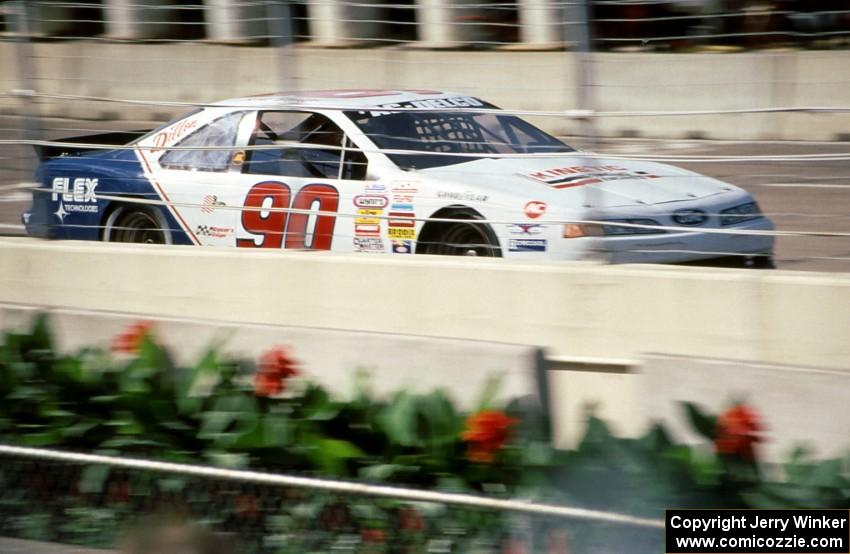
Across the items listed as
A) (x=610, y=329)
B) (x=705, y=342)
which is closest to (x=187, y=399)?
(x=610, y=329)

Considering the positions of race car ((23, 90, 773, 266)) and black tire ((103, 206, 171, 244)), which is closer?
race car ((23, 90, 773, 266))

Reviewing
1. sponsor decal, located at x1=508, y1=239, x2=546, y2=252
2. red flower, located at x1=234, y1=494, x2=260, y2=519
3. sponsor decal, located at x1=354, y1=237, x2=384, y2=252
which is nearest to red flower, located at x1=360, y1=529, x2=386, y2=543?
red flower, located at x1=234, y1=494, x2=260, y2=519

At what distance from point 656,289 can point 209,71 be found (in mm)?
5561

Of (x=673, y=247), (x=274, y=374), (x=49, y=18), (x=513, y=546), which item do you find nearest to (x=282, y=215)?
(x=49, y=18)

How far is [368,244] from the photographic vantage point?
671cm

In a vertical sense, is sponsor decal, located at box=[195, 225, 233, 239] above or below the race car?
below

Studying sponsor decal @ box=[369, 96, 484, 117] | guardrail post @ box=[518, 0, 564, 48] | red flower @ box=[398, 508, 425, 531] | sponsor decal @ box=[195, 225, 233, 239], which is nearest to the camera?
red flower @ box=[398, 508, 425, 531]

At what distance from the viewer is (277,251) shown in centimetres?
596

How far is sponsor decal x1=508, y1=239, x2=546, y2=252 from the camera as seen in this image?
602 cm

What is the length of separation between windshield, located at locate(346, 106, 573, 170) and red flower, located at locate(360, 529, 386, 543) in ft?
10.9

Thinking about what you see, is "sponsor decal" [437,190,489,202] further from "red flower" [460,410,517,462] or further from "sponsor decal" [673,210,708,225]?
"red flower" [460,410,517,462]

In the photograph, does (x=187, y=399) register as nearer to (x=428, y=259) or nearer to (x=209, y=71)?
(x=428, y=259)

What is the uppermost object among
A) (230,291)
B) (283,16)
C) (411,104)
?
(283,16)

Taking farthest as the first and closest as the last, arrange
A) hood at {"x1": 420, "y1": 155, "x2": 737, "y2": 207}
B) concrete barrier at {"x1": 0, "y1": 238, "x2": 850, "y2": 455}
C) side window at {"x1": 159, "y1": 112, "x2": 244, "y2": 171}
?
side window at {"x1": 159, "y1": 112, "x2": 244, "y2": 171}
hood at {"x1": 420, "y1": 155, "x2": 737, "y2": 207}
concrete barrier at {"x1": 0, "y1": 238, "x2": 850, "y2": 455}
